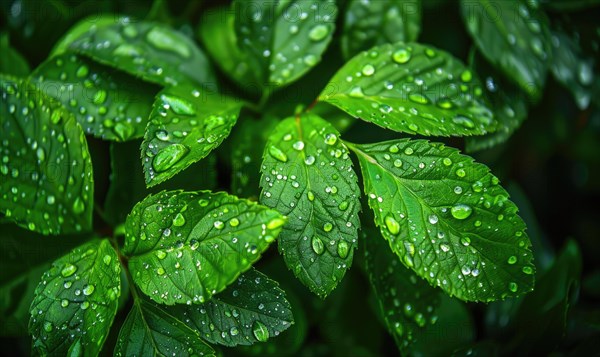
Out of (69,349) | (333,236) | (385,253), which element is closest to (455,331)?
(385,253)

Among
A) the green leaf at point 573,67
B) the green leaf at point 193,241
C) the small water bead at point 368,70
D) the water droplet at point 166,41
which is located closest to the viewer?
the green leaf at point 193,241

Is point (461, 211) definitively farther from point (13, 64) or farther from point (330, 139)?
point (13, 64)

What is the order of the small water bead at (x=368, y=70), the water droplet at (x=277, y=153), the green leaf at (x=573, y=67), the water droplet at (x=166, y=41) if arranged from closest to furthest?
the water droplet at (x=277, y=153) → the small water bead at (x=368, y=70) → the water droplet at (x=166, y=41) → the green leaf at (x=573, y=67)

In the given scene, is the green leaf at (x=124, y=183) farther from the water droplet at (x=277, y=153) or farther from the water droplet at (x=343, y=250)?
the water droplet at (x=343, y=250)

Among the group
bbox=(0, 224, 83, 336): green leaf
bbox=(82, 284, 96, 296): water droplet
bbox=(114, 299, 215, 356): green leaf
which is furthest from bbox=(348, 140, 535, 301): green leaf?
bbox=(0, 224, 83, 336): green leaf

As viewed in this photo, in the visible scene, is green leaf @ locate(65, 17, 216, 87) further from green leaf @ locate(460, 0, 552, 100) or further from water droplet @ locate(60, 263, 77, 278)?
green leaf @ locate(460, 0, 552, 100)

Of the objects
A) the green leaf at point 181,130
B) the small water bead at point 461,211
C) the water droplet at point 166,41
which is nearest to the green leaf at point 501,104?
the small water bead at point 461,211
